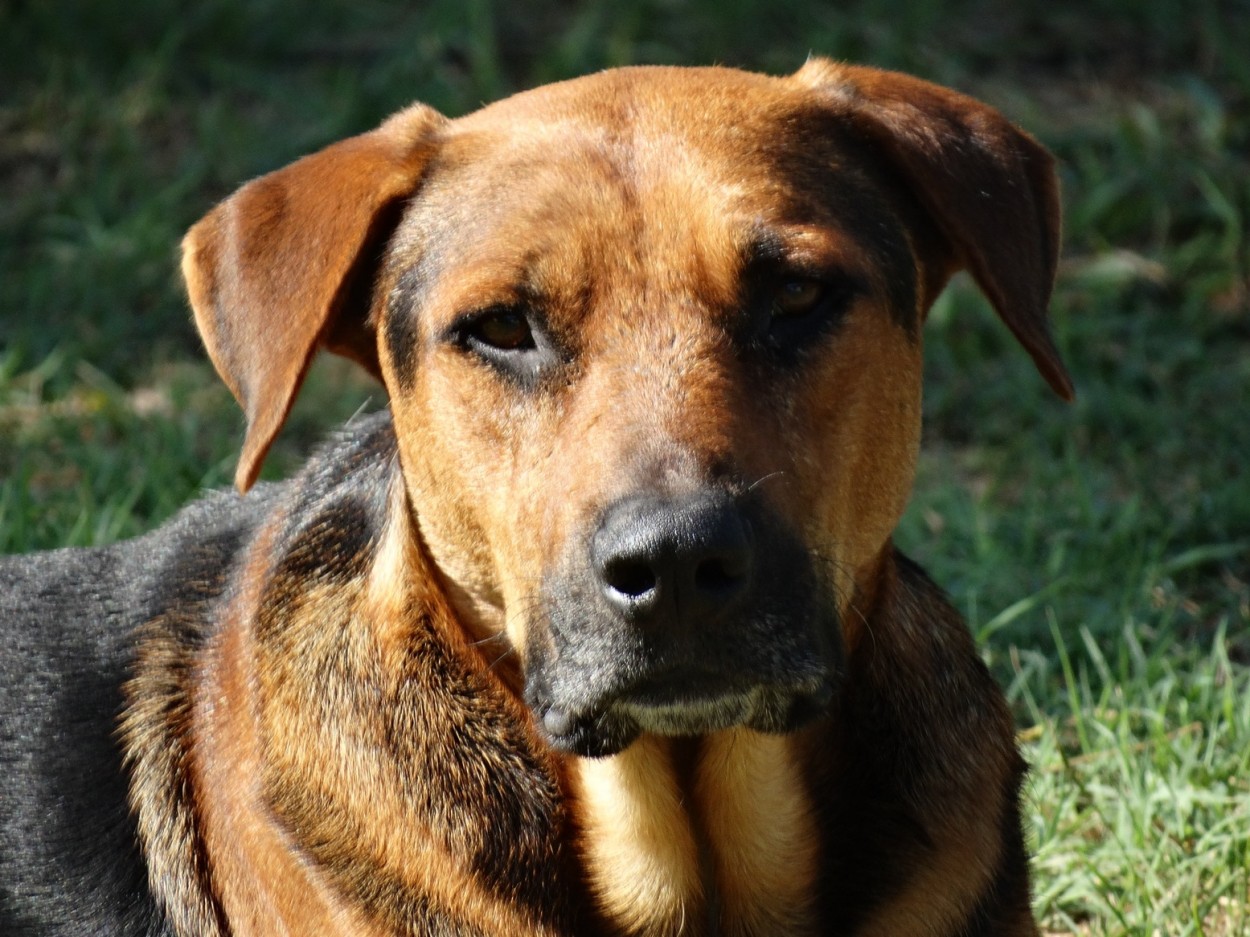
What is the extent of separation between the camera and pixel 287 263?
3.60 m

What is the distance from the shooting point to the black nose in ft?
9.77

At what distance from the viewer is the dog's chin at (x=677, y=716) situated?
318 centimetres

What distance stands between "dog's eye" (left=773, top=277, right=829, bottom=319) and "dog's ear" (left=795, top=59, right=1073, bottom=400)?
368 millimetres

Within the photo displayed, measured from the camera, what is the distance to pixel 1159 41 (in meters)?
9.45

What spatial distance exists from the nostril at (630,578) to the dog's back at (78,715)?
4.55 feet

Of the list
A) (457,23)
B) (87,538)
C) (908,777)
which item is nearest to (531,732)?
(908,777)

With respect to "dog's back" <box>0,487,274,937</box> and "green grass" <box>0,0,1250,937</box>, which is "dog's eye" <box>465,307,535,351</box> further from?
"green grass" <box>0,0,1250,937</box>

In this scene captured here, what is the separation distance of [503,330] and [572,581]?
592 mm

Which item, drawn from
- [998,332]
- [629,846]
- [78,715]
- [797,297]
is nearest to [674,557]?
[797,297]

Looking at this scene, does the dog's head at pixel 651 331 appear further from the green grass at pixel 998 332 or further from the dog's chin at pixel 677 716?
the green grass at pixel 998 332

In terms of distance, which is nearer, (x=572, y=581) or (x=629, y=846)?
(x=572, y=581)

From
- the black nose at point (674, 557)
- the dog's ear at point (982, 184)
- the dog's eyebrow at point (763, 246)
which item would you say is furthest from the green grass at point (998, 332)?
the dog's eyebrow at point (763, 246)

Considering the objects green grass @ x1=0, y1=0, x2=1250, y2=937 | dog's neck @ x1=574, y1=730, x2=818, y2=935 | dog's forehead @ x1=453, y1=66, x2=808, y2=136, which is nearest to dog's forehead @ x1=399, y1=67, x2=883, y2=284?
dog's forehead @ x1=453, y1=66, x2=808, y2=136

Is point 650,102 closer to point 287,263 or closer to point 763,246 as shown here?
point 763,246
